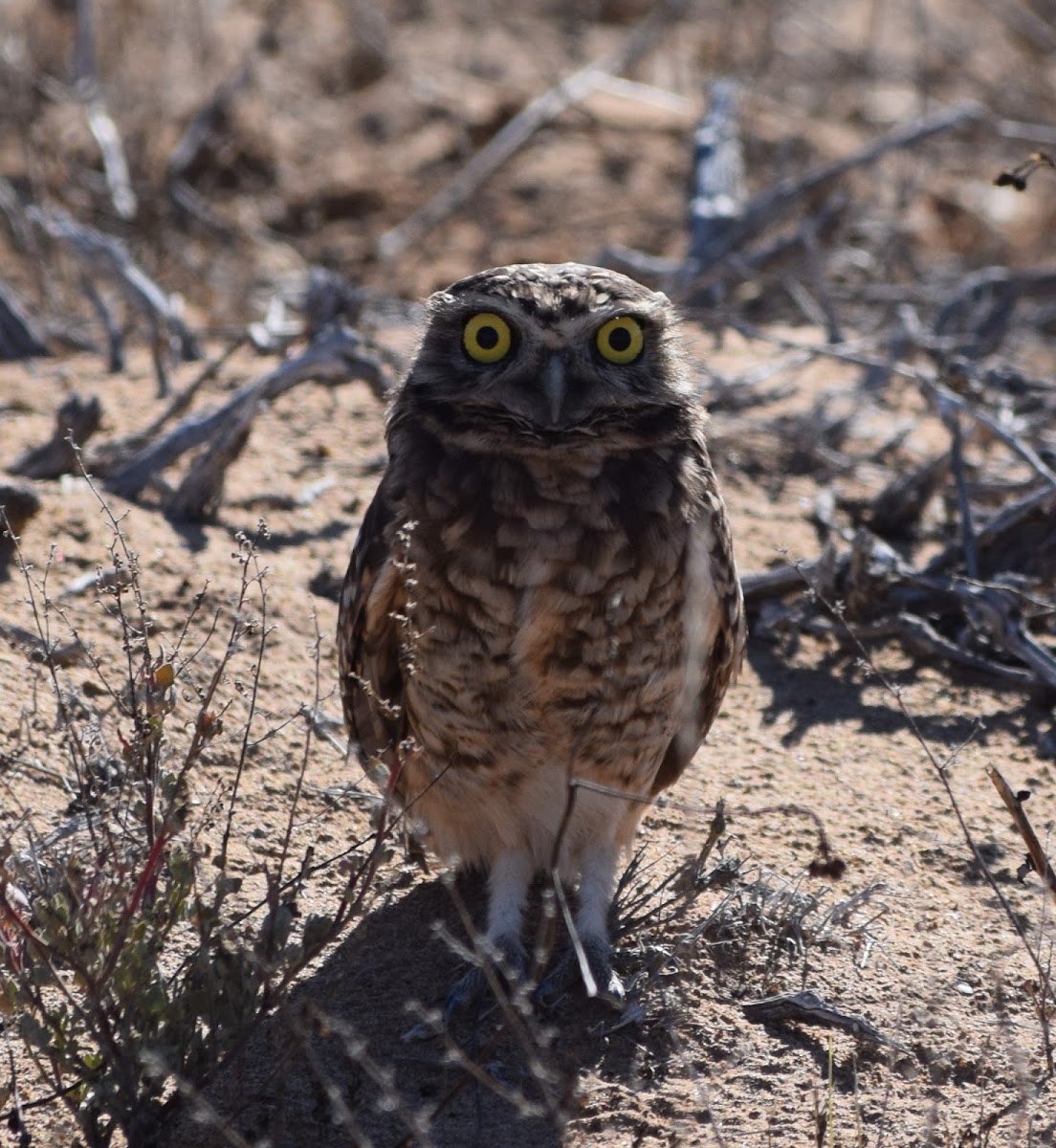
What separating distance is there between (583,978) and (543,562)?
1.10m

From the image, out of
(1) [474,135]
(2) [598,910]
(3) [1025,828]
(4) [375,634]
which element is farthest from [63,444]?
(1) [474,135]

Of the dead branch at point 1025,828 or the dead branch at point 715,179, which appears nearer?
the dead branch at point 1025,828

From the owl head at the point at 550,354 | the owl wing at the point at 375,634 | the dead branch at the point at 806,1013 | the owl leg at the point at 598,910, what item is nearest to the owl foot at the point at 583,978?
the owl leg at the point at 598,910

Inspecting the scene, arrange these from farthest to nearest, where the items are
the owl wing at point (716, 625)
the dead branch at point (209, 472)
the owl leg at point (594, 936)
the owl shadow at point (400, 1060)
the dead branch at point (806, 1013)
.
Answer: the dead branch at point (209, 472), the owl wing at point (716, 625), the owl leg at point (594, 936), the dead branch at point (806, 1013), the owl shadow at point (400, 1060)

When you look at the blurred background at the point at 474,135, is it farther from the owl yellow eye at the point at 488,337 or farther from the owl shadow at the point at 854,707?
the owl yellow eye at the point at 488,337

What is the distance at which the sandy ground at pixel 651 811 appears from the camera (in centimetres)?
384

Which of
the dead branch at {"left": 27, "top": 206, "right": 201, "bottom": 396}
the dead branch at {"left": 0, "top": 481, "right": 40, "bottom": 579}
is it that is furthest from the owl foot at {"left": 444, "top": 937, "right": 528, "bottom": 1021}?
the dead branch at {"left": 27, "top": 206, "right": 201, "bottom": 396}

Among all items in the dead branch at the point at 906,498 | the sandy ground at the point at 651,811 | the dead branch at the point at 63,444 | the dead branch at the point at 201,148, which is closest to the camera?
the sandy ground at the point at 651,811

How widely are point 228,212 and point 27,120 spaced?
180 centimetres

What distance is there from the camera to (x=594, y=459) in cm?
431

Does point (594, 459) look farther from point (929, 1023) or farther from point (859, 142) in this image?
point (859, 142)

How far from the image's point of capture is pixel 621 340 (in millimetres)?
4355

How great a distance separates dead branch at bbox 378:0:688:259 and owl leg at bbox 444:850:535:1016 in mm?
6232

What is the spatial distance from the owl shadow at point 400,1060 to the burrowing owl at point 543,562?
22cm
